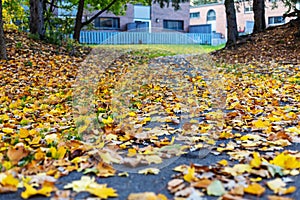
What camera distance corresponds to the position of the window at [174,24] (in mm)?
34888

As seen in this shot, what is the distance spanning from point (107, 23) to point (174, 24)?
738cm

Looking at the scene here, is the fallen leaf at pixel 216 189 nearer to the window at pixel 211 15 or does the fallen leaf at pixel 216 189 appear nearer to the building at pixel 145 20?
the building at pixel 145 20

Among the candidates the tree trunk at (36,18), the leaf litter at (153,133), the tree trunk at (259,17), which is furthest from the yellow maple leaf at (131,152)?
the tree trunk at (259,17)

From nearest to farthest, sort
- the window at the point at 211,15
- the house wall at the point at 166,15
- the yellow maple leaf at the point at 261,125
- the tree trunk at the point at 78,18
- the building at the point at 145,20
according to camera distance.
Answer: the yellow maple leaf at the point at 261,125 → the tree trunk at the point at 78,18 → the building at the point at 145,20 → the house wall at the point at 166,15 → the window at the point at 211,15

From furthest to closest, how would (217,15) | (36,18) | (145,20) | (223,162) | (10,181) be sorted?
(217,15) < (145,20) < (36,18) < (223,162) < (10,181)

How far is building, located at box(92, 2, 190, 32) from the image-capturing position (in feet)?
101

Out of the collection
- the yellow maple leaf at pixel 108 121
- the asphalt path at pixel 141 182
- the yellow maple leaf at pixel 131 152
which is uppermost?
the yellow maple leaf at pixel 108 121

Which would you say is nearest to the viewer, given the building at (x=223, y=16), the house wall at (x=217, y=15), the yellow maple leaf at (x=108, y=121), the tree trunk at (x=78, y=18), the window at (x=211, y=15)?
the yellow maple leaf at (x=108, y=121)

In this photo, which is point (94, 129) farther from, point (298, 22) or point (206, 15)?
point (206, 15)

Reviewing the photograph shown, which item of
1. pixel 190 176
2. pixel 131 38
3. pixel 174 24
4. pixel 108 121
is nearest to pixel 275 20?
pixel 174 24

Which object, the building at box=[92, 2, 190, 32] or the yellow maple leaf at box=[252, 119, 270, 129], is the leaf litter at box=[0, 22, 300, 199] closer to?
the yellow maple leaf at box=[252, 119, 270, 129]

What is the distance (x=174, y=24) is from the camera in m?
35.6

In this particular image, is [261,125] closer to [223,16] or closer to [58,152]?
[58,152]

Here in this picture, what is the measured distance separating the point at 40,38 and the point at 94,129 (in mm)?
9176
